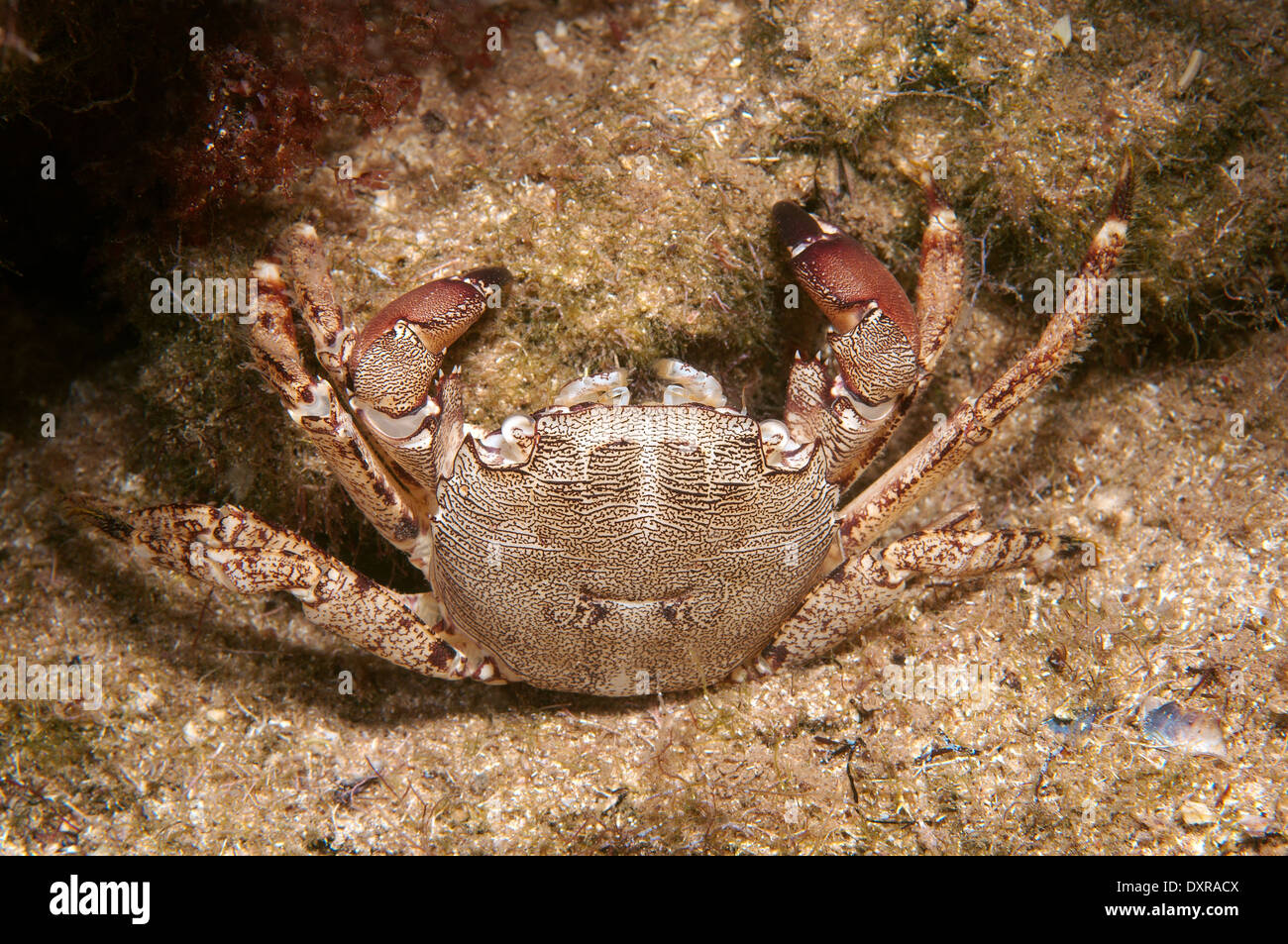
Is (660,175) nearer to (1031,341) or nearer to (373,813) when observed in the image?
(1031,341)

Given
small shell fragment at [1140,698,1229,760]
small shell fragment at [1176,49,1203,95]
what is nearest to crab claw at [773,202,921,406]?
small shell fragment at [1176,49,1203,95]

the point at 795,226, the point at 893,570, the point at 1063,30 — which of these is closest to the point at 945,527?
the point at 893,570

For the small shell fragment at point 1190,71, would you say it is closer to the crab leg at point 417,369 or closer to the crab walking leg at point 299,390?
the crab leg at point 417,369

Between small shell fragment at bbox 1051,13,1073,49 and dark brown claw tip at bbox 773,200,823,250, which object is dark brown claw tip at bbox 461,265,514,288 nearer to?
Answer: dark brown claw tip at bbox 773,200,823,250

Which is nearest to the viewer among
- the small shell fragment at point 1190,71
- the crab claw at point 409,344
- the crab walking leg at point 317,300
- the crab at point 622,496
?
the crab at point 622,496

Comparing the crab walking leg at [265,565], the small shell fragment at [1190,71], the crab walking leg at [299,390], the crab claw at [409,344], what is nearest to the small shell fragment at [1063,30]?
the small shell fragment at [1190,71]

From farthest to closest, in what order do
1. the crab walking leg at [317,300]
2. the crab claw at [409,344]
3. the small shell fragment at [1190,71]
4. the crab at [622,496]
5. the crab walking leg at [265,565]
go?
the small shell fragment at [1190,71] < the crab walking leg at [265,565] < the crab walking leg at [317,300] < the crab claw at [409,344] < the crab at [622,496]

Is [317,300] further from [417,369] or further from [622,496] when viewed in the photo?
[622,496]

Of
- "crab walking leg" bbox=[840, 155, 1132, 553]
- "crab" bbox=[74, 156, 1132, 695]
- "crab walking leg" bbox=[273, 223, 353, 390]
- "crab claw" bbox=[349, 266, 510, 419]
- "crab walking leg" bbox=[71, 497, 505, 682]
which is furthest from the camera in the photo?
"crab walking leg" bbox=[840, 155, 1132, 553]
